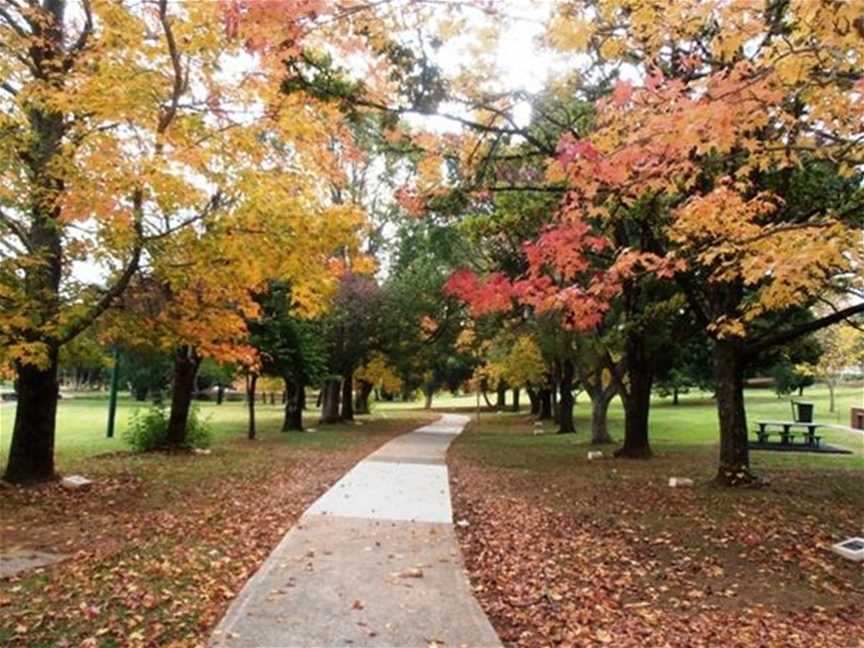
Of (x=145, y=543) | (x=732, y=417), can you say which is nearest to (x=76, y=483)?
(x=145, y=543)

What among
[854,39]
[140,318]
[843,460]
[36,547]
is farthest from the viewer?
[843,460]

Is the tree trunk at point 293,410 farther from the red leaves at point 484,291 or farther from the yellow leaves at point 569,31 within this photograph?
the yellow leaves at point 569,31

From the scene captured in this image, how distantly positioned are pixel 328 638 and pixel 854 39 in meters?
4.59

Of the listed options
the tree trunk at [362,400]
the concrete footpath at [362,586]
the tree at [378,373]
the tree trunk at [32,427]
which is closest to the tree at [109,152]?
the tree trunk at [32,427]

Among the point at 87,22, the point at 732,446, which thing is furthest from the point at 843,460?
the point at 87,22

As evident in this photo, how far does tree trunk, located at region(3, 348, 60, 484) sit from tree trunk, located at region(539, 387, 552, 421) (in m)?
25.6

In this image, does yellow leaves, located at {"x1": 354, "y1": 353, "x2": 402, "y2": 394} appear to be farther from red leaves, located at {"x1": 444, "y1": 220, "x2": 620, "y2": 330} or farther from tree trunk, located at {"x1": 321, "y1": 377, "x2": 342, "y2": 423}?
red leaves, located at {"x1": 444, "y1": 220, "x2": 620, "y2": 330}

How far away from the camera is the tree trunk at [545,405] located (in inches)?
1309

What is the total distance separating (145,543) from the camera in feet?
20.8

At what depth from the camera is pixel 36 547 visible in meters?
6.21

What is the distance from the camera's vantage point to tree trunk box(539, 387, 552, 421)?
33.2m

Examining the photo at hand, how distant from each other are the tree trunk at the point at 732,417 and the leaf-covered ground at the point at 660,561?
41 cm

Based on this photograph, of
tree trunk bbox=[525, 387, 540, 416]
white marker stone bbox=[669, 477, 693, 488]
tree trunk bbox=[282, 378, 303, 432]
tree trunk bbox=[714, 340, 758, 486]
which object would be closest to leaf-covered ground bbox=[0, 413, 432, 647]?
white marker stone bbox=[669, 477, 693, 488]

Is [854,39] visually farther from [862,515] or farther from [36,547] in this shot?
[36,547]
